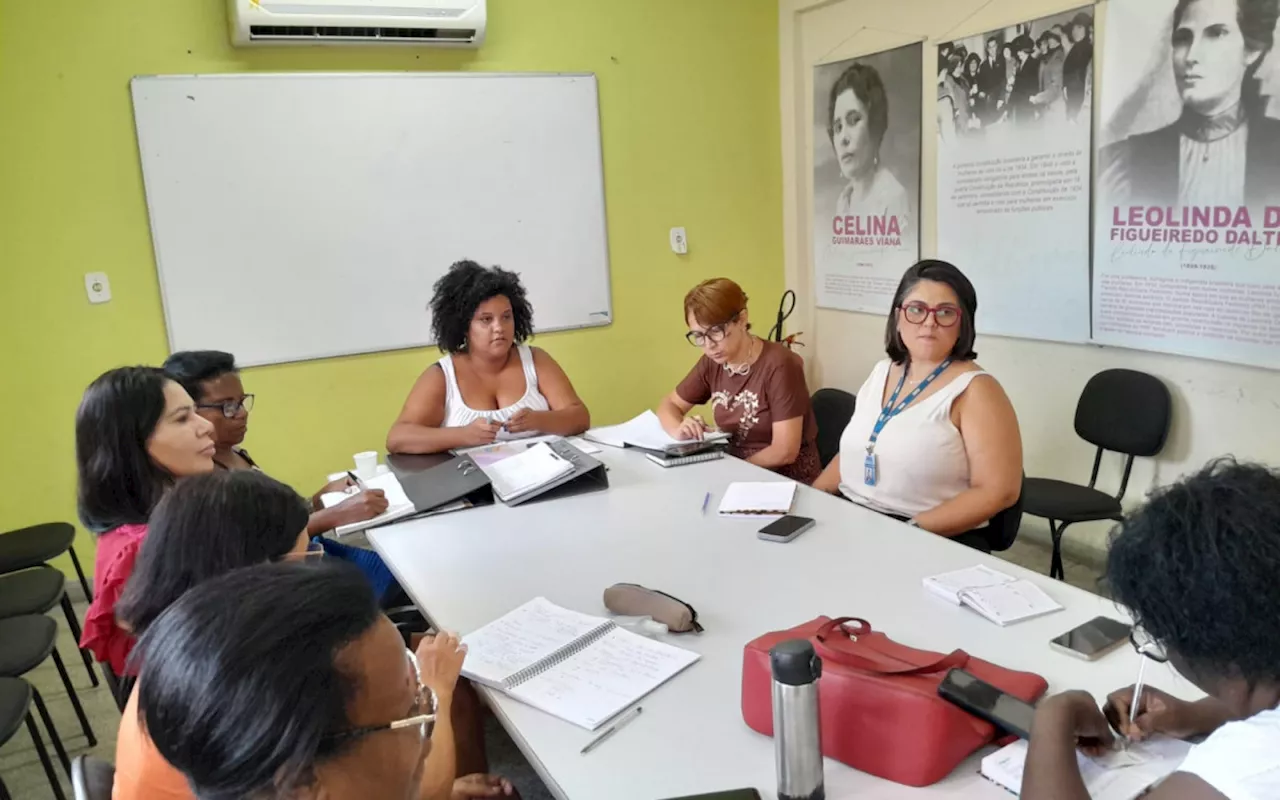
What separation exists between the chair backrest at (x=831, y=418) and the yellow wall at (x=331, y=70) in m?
1.31

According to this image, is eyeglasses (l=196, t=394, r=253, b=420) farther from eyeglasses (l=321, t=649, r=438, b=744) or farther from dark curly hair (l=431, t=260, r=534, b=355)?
eyeglasses (l=321, t=649, r=438, b=744)

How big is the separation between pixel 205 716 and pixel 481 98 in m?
3.62

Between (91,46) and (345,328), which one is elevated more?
(91,46)

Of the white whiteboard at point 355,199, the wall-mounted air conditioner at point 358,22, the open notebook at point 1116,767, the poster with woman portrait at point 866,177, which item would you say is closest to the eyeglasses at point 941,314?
the open notebook at point 1116,767

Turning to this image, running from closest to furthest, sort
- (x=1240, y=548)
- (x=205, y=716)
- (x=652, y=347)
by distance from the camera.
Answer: (x=205, y=716) < (x=1240, y=548) < (x=652, y=347)

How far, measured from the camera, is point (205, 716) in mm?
807

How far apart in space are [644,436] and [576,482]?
0.46 metres

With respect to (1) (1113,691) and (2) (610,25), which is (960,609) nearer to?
(1) (1113,691)

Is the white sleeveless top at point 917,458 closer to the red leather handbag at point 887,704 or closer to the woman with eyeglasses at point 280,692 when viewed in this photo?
the red leather handbag at point 887,704

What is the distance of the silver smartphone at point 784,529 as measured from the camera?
1.97 metres

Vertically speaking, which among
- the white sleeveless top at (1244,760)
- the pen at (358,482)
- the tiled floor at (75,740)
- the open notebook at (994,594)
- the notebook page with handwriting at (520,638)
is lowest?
the tiled floor at (75,740)

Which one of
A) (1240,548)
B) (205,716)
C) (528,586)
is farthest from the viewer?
(528,586)

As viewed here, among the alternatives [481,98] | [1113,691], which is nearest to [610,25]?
[481,98]

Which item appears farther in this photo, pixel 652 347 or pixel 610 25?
pixel 652 347
